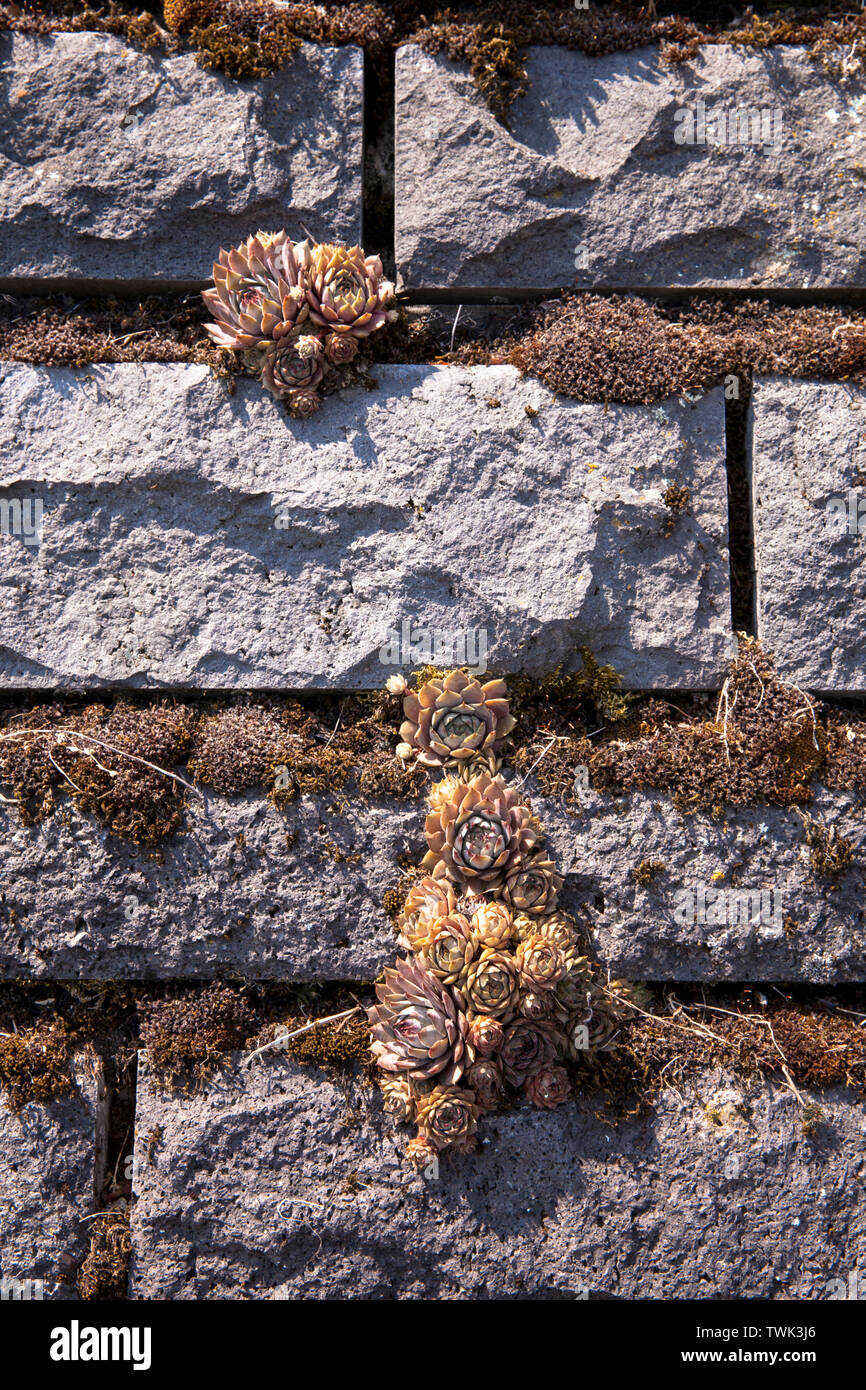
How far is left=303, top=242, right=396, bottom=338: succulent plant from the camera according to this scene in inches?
115

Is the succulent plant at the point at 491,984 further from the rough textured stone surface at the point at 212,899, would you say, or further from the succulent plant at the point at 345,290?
the succulent plant at the point at 345,290

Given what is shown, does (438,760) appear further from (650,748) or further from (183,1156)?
(183,1156)

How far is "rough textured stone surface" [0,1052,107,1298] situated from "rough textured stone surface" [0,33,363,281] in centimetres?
298

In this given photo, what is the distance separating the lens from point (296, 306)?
2.95m

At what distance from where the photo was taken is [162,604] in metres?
3.01

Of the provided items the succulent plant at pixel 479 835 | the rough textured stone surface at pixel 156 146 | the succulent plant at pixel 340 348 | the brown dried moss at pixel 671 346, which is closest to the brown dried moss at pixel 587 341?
the brown dried moss at pixel 671 346

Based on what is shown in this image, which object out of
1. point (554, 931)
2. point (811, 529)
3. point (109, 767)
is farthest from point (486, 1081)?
point (811, 529)

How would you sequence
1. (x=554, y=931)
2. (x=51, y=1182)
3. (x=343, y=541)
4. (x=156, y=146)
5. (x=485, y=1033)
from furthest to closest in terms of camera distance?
(x=156, y=146) → (x=343, y=541) → (x=51, y=1182) → (x=554, y=931) → (x=485, y=1033)

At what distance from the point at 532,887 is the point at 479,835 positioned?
0.25m

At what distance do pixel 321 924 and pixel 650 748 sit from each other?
1.30 m

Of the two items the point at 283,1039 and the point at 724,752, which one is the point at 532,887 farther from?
the point at 283,1039

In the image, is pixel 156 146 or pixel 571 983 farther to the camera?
pixel 156 146

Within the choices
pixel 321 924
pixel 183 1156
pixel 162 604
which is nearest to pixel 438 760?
pixel 321 924

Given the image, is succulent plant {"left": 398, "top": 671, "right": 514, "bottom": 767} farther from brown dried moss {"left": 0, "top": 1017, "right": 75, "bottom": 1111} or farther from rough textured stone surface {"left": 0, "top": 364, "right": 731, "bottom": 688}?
brown dried moss {"left": 0, "top": 1017, "right": 75, "bottom": 1111}
